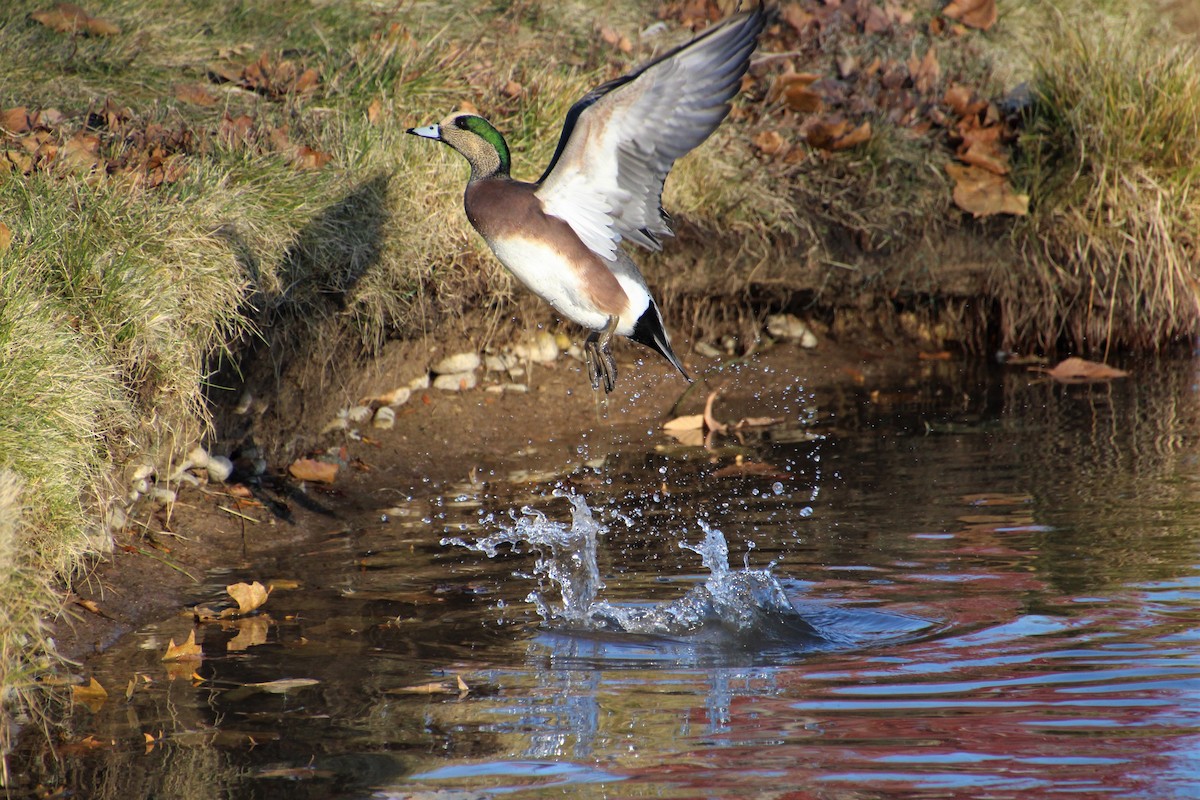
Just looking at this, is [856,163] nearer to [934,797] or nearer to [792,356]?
[792,356]

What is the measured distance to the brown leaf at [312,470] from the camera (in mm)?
4797

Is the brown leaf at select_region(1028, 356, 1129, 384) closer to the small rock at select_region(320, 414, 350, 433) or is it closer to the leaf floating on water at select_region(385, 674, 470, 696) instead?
the small rock at select_region(320, 414, 350, 433)

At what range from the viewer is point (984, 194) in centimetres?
630

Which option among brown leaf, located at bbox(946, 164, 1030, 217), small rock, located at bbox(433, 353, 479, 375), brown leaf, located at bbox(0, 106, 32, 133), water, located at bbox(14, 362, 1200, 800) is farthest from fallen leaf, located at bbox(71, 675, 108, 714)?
brown leaf, located at bbox(946, 164, 1030, 217)

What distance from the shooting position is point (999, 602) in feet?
12.0

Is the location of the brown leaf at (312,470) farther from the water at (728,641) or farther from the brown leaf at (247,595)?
the brown leaf at (247,595)

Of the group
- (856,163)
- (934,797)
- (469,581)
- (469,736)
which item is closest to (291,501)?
(469,581)

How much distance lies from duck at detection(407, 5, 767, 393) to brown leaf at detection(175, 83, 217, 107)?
1718mm

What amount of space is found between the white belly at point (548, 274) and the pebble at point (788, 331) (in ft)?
8.00

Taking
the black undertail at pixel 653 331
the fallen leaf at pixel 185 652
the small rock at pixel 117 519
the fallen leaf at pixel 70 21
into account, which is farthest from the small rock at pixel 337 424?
the fallen leaf at pixel 70 21

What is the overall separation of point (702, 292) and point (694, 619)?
268 cm

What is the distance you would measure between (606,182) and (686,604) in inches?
51.2

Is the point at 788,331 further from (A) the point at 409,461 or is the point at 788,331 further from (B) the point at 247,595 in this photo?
(B) the point at 247,595

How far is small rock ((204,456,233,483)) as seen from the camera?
461cm
